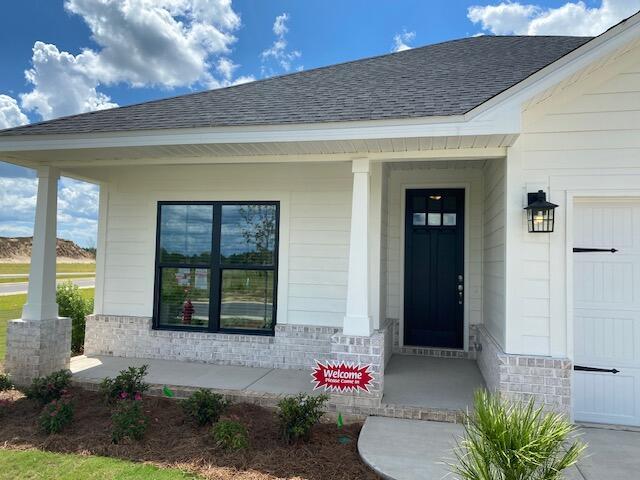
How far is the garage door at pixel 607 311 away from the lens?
13.4 feet

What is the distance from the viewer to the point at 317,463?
3.29 m

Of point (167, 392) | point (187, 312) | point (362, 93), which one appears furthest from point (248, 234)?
point (362, 93)

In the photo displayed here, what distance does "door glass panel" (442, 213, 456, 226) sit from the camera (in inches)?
250

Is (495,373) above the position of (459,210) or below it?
below

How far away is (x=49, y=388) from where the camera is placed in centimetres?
451

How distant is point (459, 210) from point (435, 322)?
5.64ft

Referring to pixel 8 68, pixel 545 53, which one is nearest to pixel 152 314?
pixel 545 53

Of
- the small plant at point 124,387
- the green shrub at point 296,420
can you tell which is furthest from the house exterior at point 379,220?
the small plant at point 124,387

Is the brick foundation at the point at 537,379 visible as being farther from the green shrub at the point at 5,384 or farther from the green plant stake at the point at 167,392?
the green shrub at the point at 5,384

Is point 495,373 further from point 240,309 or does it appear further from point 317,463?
point 240,309

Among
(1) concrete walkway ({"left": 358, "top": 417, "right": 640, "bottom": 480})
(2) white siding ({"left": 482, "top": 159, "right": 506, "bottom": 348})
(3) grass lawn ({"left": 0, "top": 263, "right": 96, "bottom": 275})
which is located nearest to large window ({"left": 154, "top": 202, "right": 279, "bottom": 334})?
(1) concrete walkway ({"left": 358, "top": 417, "right": 640, "bottom": 480})

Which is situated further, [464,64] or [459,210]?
[459,210]

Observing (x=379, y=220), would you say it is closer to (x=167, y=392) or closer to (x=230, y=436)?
(x=230, y=436)

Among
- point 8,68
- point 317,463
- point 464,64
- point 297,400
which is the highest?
point 8,68
